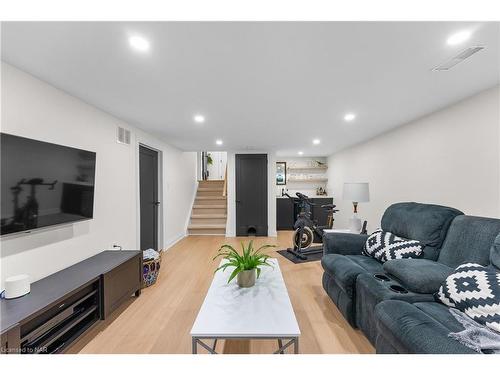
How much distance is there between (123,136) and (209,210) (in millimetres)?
3532

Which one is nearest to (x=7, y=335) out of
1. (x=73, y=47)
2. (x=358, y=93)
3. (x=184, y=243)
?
(x=73, y=47)

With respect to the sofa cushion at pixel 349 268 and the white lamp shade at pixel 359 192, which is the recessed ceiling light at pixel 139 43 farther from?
the white lamp shade at pixel 359 192

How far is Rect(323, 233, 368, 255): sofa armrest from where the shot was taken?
2623 mm

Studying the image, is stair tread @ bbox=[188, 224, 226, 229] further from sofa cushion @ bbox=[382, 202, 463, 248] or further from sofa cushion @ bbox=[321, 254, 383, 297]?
sofa cushion @ bbox=[382, 202, 463, 248]

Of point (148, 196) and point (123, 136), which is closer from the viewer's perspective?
point (123, 136)

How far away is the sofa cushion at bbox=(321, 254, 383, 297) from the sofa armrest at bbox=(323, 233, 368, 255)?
12 centimetres

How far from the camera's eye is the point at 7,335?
49.0 inches

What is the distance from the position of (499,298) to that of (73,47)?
295cm

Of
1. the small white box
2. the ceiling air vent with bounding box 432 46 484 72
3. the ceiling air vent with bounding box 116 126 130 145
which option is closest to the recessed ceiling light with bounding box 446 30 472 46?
the ceiling air vent with bounding box 432 46 484 72

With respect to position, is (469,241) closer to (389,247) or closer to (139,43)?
(389,247)

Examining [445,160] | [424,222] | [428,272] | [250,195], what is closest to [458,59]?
[424,222]

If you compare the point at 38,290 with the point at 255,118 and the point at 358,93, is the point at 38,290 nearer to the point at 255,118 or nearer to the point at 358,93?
the point at 255,118

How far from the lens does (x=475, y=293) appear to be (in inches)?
50.9

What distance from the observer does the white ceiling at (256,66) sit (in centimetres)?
130
